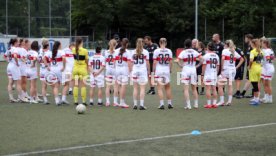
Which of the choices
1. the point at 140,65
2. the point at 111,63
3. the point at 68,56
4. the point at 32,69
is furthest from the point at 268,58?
the point at 32,69

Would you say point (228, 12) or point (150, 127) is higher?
point (228, 12)

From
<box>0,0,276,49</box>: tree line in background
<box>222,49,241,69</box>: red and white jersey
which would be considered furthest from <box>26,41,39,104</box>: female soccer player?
<box>0,0,276,49</box>: tree line in background

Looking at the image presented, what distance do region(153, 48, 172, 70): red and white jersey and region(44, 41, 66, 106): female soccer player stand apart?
10.1ft

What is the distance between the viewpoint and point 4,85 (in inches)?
928

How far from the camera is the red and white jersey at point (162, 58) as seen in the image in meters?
15.0

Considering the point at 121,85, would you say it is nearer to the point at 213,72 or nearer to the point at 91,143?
the point at 213,72

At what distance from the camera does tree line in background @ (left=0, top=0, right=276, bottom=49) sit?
48250 mm

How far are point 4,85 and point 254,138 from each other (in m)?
15.6

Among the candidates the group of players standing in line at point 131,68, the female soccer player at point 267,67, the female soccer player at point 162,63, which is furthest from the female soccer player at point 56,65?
the female soccer player at point 267,67

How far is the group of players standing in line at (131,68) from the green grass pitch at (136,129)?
65 cm

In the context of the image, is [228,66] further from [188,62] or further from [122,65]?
[122,65]

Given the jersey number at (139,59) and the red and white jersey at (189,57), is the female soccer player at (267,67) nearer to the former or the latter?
the red and white jersey at (189,57)

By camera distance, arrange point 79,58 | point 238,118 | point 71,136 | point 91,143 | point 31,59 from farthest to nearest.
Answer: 1. point 31,59
2. point 79,58
3. point 238,118
4. point 71,136
5. point 91,143

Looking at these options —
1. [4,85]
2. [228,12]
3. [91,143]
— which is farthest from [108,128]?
[228,12]
